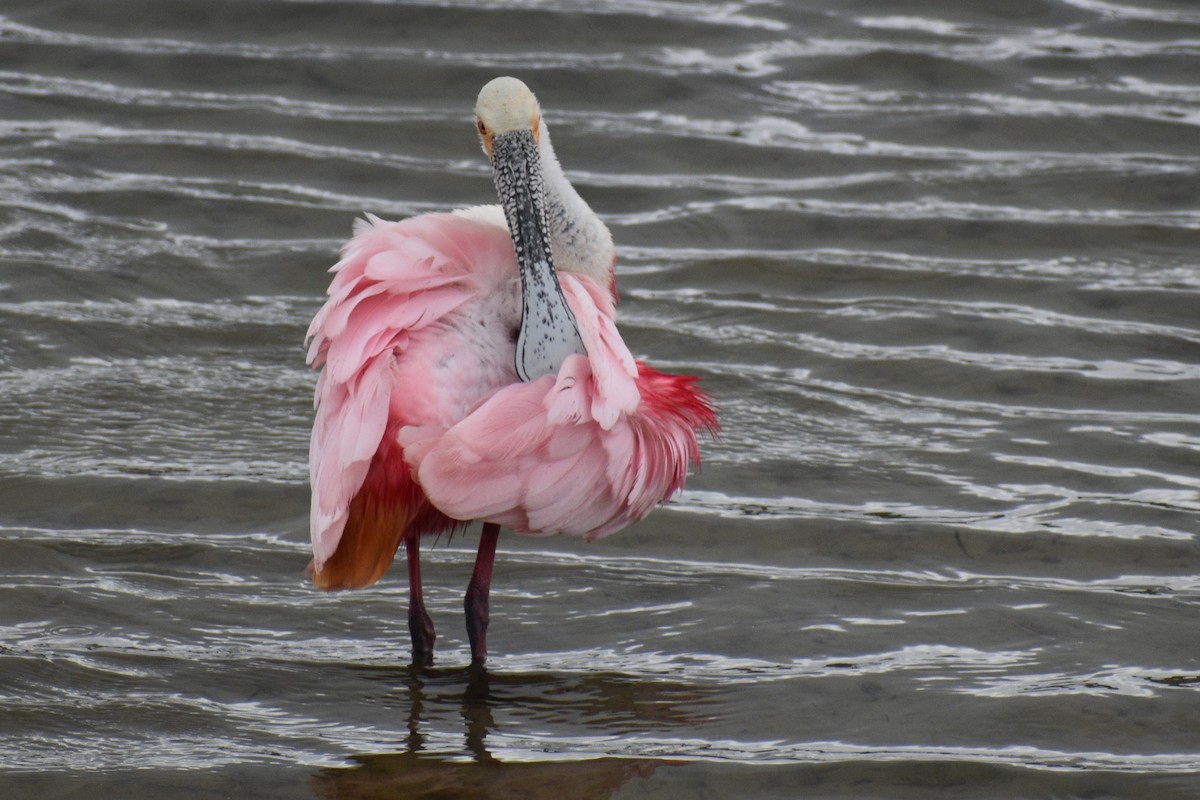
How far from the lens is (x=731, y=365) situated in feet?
19.5

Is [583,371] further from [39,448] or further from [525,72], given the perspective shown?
[525,72]

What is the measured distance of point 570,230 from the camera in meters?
4.26

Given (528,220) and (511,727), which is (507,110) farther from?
(511,727)

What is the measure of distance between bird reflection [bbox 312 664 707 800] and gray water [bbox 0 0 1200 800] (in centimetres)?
1

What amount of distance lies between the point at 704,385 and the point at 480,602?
191 centimetres

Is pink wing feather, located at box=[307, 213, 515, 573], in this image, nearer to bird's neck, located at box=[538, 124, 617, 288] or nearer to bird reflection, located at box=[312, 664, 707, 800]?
bird's neck, located at box=[538, 124, 617, 288]

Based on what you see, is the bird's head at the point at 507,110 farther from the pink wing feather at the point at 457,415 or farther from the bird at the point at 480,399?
the pink wing feather at the point at 457,415

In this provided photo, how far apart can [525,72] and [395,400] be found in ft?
15.3

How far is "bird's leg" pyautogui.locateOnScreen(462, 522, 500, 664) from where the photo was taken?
4.04m

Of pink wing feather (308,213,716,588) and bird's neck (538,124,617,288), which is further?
bird's neck (538,124,617,288)

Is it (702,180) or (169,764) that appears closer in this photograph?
(169,764)

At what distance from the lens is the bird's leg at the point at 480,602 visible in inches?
159

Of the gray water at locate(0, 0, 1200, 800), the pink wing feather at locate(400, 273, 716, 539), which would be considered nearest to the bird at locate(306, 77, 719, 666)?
the pink wing feather at locate(400, 273, 716, 539)

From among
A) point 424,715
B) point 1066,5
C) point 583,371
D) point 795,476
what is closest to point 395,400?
point 583,371
